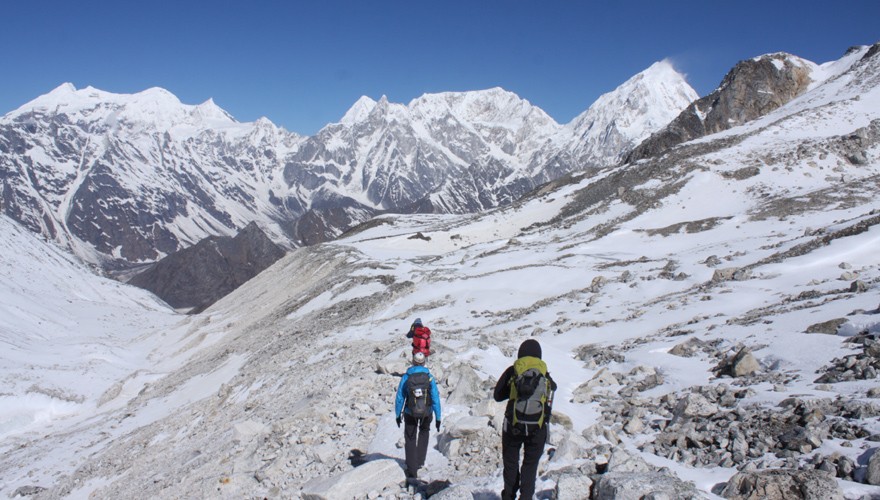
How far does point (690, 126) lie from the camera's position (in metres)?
94.8

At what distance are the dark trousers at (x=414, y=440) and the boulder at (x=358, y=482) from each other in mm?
188

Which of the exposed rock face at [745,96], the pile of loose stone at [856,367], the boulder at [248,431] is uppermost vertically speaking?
the exposed rock face at [745,96]

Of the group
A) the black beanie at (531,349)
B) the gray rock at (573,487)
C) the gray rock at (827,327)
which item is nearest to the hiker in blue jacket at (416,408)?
the black beanie at (531,349)

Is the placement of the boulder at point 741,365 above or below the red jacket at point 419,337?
below

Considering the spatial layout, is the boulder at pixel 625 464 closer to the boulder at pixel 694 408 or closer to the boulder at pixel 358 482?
the boulder at pixel 694 408

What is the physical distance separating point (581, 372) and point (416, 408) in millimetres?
6970

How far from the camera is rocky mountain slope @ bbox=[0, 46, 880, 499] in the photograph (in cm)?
831

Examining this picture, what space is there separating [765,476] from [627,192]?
50437mm

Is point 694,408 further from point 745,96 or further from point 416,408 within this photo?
point 745,96

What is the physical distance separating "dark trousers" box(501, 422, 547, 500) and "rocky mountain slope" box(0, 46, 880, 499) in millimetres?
421

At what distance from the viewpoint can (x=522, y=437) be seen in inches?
280

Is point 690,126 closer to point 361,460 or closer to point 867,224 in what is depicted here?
point 867,224

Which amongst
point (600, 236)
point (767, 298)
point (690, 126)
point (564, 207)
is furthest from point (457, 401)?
point (690, 126)

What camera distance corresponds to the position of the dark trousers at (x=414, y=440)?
9078mm
